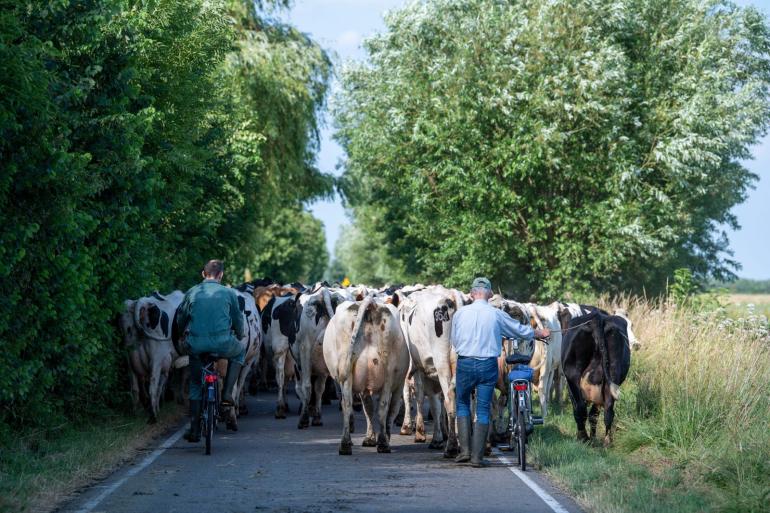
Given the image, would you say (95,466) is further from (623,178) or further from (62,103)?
(623,178)

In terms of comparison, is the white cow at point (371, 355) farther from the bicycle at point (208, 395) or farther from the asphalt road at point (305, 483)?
the bicycle at point (208, 395)

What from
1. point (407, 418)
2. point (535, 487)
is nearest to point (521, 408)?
point (535, 487)

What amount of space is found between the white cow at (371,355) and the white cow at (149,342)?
131 inches

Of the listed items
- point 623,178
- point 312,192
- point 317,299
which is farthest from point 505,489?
point 312,192

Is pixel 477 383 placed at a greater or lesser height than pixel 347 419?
greater

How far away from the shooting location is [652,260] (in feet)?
123

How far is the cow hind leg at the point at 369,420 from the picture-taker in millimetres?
14898

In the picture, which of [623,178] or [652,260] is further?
[652,260]

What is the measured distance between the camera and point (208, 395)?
13898 mm

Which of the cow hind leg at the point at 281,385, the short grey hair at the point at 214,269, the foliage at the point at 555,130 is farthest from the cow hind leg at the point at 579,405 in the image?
the foliage at the point at 555,130

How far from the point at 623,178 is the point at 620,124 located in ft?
6.44

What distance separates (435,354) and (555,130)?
18.9 m

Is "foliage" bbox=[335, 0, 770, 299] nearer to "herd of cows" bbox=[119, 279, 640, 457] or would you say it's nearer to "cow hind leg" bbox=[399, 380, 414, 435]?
"herd of cows" bbox=[119, 279, 640, 457]

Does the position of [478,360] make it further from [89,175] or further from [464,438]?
[89,175]
